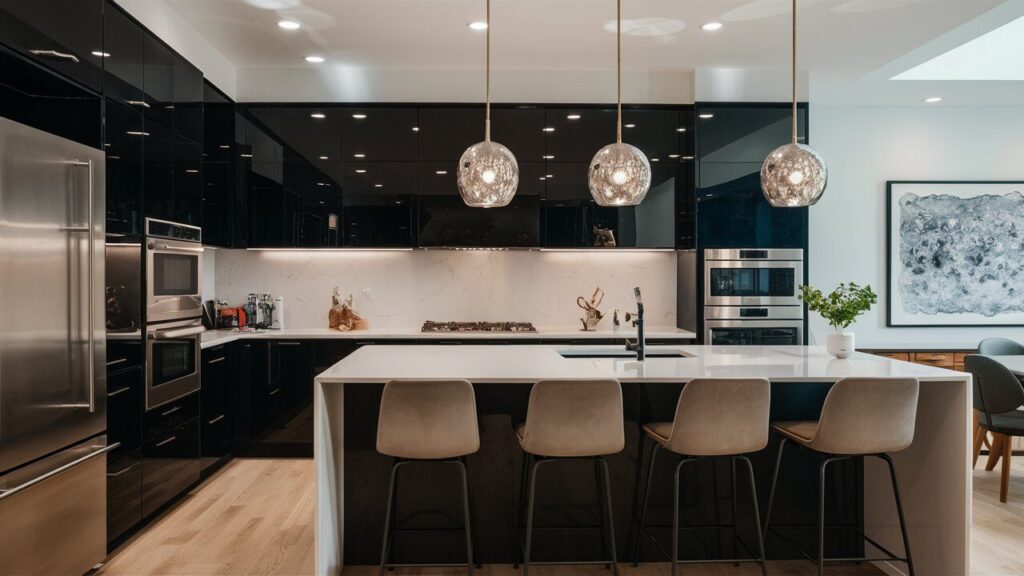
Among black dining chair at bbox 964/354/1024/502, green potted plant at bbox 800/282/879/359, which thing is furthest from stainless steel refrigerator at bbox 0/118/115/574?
black dining chair at bbox 964/354/1024/502

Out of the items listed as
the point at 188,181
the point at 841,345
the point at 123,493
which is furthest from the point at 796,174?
the point at 123,493

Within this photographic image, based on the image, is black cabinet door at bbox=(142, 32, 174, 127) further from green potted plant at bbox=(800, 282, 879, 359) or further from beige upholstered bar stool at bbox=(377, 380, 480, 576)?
green potted plant at bbox=(800, 282, 879, 359)

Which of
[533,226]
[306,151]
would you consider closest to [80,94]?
[306,151]

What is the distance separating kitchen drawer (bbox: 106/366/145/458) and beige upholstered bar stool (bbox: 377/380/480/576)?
1364mm

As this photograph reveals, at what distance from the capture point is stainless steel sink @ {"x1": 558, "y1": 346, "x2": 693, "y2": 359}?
11.2ft

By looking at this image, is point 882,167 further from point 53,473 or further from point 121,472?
point 53,473

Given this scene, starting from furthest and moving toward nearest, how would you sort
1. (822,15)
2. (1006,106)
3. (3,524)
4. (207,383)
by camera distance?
(1006,106) → (207,383) → (822,15) → (3,524)

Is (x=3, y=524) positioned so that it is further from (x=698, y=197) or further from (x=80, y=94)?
(x=698, y=197)

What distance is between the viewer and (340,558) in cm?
297

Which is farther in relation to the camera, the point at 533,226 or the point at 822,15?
the point at 533,226

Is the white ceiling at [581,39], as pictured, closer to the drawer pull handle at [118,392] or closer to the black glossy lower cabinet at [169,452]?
the drawer pull handle at [118,392]

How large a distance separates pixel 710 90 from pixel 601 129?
883 mm

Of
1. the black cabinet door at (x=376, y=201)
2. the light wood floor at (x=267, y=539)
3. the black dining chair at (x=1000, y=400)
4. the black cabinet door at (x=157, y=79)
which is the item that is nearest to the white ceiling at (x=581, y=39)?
the black cabinet door at (x=157, y=79)

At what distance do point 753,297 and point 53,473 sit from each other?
440 cm
